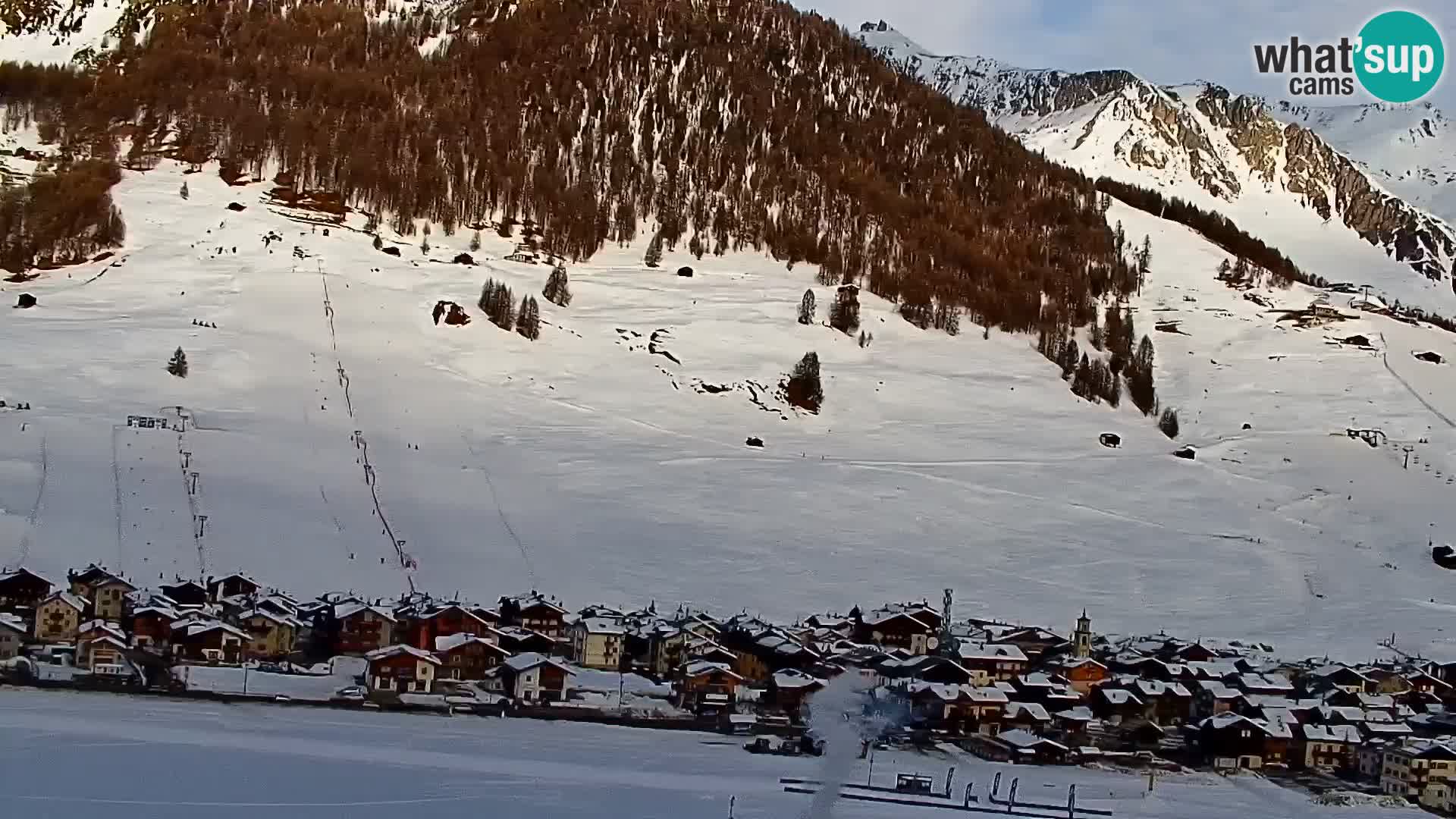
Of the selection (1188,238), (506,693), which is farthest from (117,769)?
(1188,238)

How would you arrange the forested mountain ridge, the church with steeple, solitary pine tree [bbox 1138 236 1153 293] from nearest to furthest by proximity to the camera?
the church with steeple, the forested mountain ridge, solitary pine tree [bbox 1138 236 1153 293]

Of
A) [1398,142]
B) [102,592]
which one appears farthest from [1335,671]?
[1398,142]

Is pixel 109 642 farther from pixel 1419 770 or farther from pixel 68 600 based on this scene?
pixel 1419 770

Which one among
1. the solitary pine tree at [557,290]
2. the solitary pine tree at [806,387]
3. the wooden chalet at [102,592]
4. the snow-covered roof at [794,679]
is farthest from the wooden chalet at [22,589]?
the solitary pine tree at [557,290]

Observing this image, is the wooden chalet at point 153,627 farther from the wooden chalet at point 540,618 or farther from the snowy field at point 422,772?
the wooden chalet at point 540,618

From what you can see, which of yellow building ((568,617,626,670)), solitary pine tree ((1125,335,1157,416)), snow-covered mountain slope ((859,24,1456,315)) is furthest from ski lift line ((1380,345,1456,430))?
snow-covered mountain slope ((859,24,1456,315))

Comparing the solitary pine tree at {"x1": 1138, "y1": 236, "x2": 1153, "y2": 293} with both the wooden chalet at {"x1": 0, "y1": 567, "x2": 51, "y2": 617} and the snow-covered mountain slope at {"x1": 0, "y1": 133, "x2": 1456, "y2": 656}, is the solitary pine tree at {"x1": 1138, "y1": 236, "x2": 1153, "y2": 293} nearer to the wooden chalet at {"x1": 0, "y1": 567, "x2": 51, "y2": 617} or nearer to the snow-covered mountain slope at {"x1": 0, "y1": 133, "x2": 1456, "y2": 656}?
the snow-covered mountain slope at {"x1": 0, "y1": 133, "x2": 1456, "y2": 656}

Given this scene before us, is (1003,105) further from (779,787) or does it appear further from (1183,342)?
(779,787)
